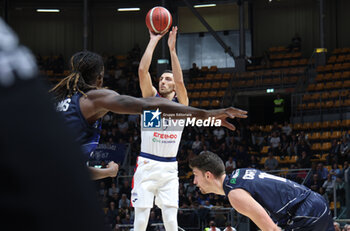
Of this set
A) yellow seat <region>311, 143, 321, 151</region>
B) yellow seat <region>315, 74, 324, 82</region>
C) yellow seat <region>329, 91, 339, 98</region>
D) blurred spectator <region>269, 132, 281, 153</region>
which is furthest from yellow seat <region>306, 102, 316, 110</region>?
blurred spectator <region>269, 132, 281, 153</region>

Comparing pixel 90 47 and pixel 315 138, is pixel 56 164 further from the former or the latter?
pixel 90 47

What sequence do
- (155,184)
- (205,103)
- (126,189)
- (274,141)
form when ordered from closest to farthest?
(155,184) → (126,189) → (274,141) → (205,103)

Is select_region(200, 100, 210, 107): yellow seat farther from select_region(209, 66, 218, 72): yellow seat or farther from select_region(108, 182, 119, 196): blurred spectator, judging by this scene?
select_region(108, 182, 119, 196): blurred spectator

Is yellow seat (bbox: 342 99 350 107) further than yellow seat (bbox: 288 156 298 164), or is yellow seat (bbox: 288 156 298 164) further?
yellow seat (bbox: 342 99 350 107)

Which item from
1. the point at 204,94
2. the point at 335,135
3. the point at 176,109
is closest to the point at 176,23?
the point at 204,94

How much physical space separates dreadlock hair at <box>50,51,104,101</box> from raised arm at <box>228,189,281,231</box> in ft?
4.92

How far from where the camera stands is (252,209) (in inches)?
170

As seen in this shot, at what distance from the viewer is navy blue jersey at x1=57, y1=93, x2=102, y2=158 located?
3461 mm

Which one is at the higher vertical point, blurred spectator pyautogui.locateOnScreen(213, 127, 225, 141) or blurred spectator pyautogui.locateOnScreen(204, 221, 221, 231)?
blurred spectator pyautogui.locateOnScreen(213, 127, 225, 141)

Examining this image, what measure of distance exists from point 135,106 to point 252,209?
1363mm

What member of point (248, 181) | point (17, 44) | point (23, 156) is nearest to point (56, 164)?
point (23, 156)

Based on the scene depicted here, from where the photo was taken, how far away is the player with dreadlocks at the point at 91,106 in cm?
350

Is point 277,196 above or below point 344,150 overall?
above

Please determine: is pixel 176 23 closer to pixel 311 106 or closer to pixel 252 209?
pixel 311 106
